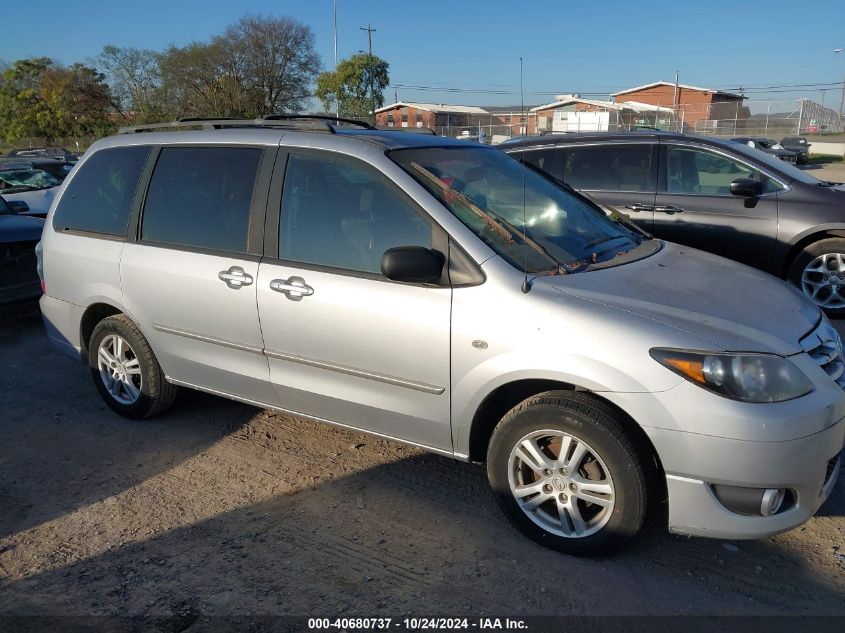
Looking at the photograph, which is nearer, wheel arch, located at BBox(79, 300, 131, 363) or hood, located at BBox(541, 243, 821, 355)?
hood, located at BBox(541, 243, 821, 355)

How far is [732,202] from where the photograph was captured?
637cm

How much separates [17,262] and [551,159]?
5.67m

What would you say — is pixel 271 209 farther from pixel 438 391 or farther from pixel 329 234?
pixel 438 391

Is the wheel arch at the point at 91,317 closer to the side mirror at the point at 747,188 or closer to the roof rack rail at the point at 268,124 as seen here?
the roof rack rail at the point at 268,124

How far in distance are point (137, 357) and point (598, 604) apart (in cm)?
A: 325

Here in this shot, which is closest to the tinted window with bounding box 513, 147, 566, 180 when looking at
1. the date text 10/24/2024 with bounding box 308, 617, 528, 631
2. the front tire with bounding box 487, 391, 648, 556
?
the front tire with bounding box 487, 391, 648, 556

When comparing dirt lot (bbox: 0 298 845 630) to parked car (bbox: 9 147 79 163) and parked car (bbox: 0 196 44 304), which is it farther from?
parked car (bbox: 9 147 79 163)

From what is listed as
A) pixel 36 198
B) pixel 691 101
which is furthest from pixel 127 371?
pixel 691 101

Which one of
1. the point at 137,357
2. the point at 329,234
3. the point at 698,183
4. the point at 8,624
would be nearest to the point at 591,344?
the point at 329,234

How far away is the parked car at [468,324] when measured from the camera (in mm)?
2625

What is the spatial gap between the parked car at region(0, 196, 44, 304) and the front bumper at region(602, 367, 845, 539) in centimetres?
632

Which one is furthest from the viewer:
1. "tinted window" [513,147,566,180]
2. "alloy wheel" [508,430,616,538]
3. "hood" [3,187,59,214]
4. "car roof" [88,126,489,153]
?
"hood" [3,187,59,214]

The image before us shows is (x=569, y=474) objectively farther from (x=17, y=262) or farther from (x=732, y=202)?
(x=17, y=262)

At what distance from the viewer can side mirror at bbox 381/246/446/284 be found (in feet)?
9.84
